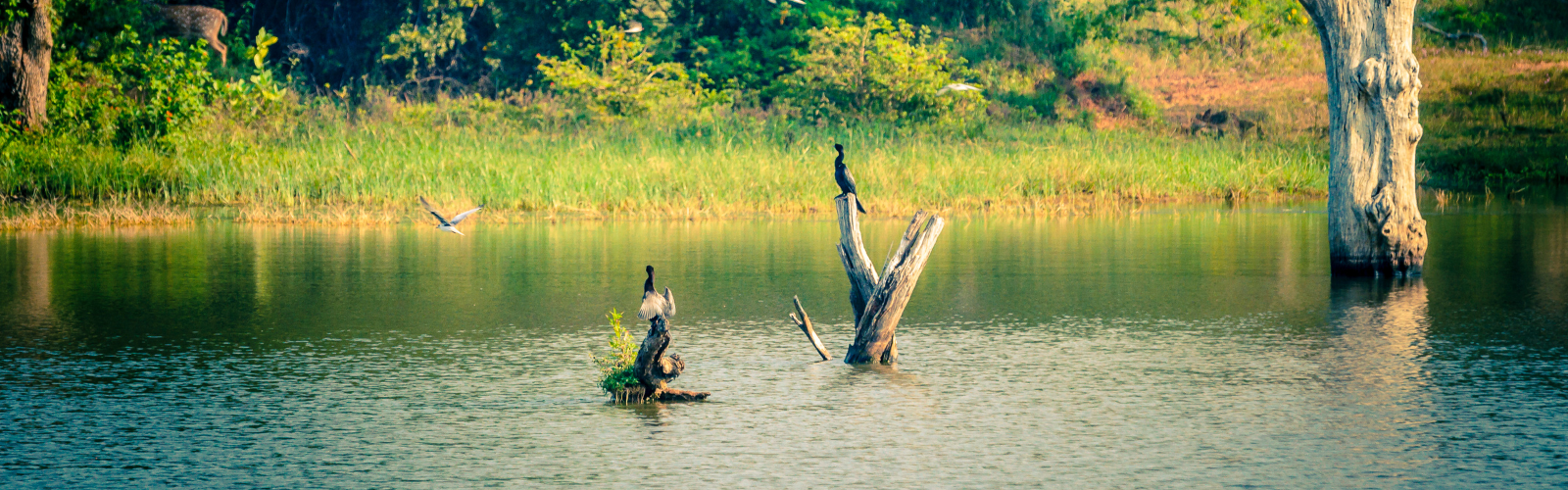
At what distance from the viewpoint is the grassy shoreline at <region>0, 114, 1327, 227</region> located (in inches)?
809

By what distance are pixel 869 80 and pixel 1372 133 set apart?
2062 centimetres

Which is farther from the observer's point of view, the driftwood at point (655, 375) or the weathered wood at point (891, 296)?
the weathered wood at point (891, 296)

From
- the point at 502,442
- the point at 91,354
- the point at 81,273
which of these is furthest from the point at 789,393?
the point at 81,273

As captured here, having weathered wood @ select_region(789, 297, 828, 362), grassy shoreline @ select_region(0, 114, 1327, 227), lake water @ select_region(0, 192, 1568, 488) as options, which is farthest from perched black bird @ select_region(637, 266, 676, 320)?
grassy shoreline @ select_region(0, 114, 1327, 227)

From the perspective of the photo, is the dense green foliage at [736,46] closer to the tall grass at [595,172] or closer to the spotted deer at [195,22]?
the spotted deer at [195,22]

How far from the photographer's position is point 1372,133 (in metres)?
12.6

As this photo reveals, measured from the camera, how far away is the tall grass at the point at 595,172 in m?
20.9

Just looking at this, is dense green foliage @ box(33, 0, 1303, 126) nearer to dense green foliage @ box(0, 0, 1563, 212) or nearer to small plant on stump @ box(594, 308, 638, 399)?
dense green foliage @ box(0, 0, 1563, 212)

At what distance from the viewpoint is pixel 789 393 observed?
24.4ft

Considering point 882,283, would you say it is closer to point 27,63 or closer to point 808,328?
point 808,328

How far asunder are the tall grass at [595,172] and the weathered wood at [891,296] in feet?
39.5

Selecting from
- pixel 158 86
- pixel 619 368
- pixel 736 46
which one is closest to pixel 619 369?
pixel 619 368

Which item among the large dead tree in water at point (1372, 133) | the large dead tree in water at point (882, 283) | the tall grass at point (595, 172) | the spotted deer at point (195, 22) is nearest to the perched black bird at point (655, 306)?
the large dead tree in water at point (882, 283)

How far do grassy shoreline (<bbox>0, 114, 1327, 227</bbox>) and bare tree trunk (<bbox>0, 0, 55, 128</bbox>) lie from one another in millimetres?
2426
